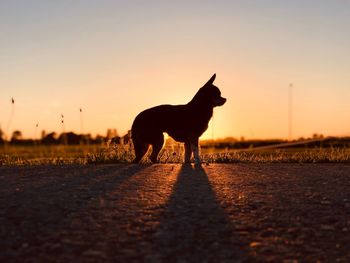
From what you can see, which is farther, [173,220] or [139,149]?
[139,149]

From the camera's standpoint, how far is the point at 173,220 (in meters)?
3.21

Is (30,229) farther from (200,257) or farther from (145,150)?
(145,150)

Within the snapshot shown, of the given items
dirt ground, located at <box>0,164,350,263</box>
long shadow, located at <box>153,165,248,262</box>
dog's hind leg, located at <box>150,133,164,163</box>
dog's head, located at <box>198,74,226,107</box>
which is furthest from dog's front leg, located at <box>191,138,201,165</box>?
long shadow, located at <box>153,165,248,262</box>

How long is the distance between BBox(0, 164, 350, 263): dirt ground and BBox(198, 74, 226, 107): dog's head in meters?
3.12

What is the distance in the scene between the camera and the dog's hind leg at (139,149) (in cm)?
793

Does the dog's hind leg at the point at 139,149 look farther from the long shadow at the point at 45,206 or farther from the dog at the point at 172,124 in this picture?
the long shadow at the point at 45,206

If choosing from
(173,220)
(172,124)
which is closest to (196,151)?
(172,124)

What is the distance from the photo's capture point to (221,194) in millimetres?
4121

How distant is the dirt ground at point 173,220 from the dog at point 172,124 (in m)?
2.80

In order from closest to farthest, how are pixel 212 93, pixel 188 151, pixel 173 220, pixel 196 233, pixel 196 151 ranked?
pixel 196 233 < pixel 173 220 < pixel 196 151 < pixel 188 151 < pixel 212 93

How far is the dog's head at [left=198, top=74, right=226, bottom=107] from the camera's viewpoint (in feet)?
26.4

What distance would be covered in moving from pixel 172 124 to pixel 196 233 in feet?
16.3

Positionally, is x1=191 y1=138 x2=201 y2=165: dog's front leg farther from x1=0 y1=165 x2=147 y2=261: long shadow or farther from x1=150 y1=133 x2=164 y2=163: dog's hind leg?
x1=0 y1=165 x2=147 y2=261: long shadow

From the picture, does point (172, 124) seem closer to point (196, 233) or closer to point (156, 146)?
point (156, 146)
